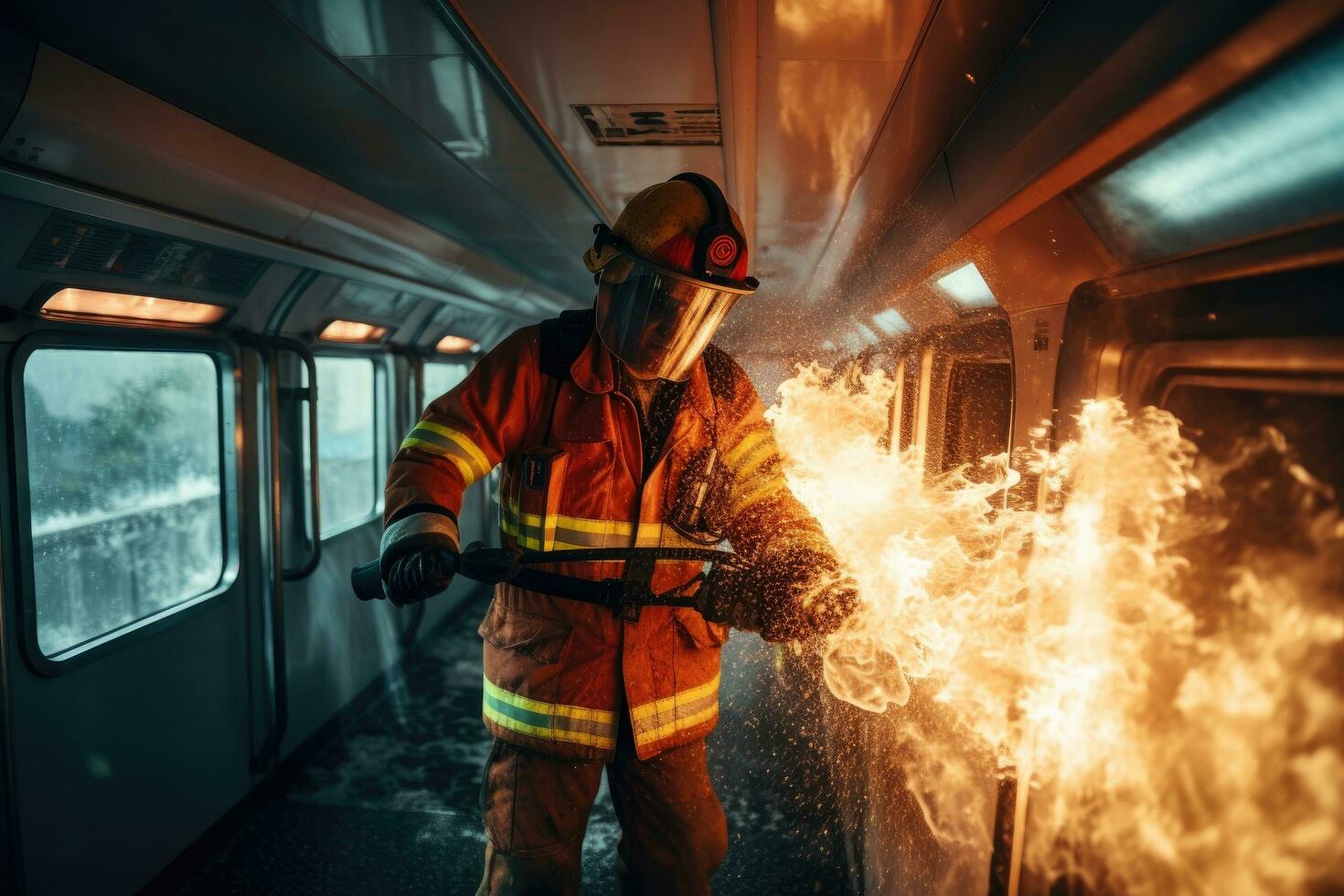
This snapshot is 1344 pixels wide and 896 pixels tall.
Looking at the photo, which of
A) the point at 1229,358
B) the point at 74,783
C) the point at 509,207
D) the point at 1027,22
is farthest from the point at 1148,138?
the point at 74,783

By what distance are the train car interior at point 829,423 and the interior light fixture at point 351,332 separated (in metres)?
0.07

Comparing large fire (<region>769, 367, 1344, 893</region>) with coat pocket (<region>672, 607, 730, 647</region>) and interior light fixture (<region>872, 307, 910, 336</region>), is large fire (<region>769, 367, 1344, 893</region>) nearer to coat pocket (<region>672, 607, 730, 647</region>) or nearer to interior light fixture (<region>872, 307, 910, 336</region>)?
coat pocket (<region>672, 607, 730, 647</region>)

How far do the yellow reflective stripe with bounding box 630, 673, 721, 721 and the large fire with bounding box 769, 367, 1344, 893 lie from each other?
2.25 ft

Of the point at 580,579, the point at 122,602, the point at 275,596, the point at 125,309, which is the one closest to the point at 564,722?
the point at 580,579

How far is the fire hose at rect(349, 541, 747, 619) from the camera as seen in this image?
1.95m

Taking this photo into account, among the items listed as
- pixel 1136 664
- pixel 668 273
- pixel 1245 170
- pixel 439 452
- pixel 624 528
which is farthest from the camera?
pixel 624 528

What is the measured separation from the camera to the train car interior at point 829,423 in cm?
127

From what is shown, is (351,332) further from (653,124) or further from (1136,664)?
(1136,664)

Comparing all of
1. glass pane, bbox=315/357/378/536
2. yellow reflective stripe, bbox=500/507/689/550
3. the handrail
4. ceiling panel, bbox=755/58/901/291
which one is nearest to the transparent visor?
yellow reflective stripe, bbox=500/507/689/550

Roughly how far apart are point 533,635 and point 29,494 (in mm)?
2157

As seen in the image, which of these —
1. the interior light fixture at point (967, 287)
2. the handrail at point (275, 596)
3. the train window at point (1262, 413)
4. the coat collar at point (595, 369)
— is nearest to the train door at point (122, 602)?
the handrail at point (275, 596)

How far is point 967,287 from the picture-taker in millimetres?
2736

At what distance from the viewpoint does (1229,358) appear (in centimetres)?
141

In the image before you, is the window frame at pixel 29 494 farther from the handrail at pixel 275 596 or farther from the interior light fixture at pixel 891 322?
the interior light fixture at pixel 891 322
